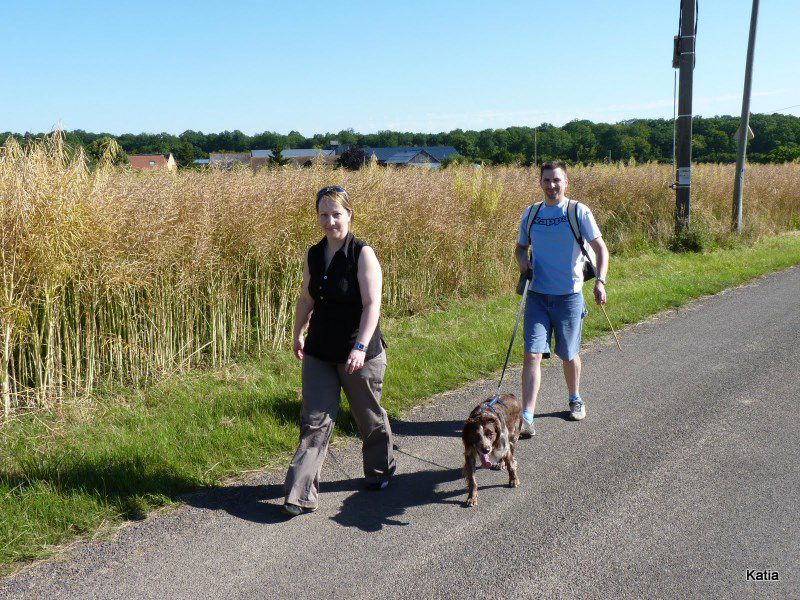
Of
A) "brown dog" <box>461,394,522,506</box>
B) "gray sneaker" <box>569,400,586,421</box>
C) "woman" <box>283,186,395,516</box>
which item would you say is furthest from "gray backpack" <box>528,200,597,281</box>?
"woman" <box>283,186,395,516</box>

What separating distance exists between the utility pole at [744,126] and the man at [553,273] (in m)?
14.1

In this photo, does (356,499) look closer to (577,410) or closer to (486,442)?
(486,442)

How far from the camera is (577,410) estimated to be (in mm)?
5797

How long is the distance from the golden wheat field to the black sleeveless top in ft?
8.60

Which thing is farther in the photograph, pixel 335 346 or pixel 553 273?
pixel 553 273

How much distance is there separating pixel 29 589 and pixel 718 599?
3.29m

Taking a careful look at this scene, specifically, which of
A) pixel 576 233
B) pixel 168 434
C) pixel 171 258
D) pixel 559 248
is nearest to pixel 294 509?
Result: pixel 168 434

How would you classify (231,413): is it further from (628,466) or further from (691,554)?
(691,554)

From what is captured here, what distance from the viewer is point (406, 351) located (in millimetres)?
7840

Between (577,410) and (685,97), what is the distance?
11604 millimetres

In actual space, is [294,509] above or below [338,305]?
below

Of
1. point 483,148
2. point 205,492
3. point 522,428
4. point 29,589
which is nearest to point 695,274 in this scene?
point 522,428

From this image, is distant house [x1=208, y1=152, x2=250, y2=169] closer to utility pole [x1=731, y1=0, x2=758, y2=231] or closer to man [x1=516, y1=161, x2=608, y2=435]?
man [x1=516, y1=161, x2=608, y2=435]

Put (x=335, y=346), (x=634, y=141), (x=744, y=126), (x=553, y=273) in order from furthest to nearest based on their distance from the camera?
(x=634, y=141) < (x=744, y=126) < (x=553, y=273) < (x=335, y=346)
